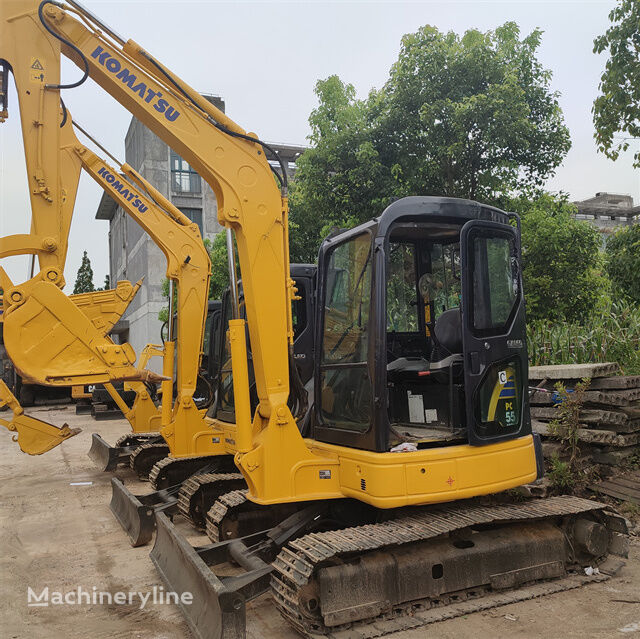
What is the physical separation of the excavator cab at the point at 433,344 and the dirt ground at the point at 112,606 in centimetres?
120

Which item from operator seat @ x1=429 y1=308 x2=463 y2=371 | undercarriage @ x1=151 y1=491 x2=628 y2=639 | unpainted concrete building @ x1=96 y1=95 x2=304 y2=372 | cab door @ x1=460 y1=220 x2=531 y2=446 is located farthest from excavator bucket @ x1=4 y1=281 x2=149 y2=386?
unpainted concrete building @ x1=96 y1=95 x2=304 y2=372

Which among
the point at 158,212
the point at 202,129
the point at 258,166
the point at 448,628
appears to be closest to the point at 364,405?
the point at 448,628

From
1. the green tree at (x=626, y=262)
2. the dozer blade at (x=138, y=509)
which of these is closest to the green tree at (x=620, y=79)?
the green tree at (x=626, y=262)

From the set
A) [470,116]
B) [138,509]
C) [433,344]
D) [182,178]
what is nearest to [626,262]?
[433,344]

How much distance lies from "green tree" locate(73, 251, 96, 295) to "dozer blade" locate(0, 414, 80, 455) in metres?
52.1

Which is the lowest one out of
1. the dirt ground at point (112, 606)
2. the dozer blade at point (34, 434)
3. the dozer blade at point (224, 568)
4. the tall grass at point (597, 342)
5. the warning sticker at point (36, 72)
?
the dirt ground at point (112, 606)

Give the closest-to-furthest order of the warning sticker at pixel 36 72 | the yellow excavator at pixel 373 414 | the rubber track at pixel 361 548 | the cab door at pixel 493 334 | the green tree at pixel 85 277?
the rubber track at pixel 361 548 < the yellow excavator at pixel 373 414 < the cab door at pixel 493 334 < the warning sticker at pixel 36 72 < the green tree at pixel 85 277

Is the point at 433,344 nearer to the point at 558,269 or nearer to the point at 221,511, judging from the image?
the point at 221,511

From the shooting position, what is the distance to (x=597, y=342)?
29.8 feet

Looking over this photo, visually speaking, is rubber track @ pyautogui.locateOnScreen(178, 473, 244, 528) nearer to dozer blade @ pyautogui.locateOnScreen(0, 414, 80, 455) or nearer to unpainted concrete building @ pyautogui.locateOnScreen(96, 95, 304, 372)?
dozer blade @ pyautogui.locateOnScreen(0, 414, 80, 455)

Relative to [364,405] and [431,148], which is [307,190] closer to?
[431,148]

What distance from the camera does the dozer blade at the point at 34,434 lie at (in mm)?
8250

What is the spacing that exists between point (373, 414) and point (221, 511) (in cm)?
163

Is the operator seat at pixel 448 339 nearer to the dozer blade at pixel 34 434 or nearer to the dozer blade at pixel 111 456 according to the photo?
the dozer blade at pixel 34 434
